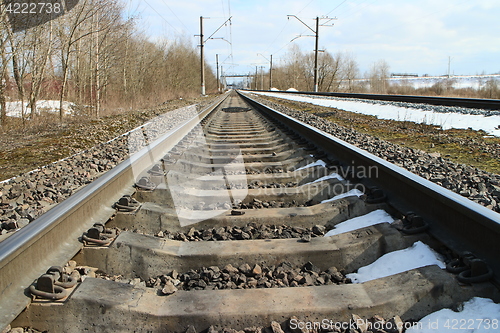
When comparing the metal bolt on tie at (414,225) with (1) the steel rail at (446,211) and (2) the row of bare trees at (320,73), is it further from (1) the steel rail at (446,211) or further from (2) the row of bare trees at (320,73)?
(2) the row of bare trees at (320,73)

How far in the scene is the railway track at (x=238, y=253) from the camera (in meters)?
1.59

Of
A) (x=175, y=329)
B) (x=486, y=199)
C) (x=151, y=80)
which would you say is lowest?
(x=175, y=329)

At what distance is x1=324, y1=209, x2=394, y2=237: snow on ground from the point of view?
248 cm

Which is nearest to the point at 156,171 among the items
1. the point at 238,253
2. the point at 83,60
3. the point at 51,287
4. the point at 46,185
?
the point at 46,185

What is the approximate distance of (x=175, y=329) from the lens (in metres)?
1.57

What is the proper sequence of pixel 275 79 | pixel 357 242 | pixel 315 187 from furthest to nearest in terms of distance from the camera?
pixel 275 79, pixel 315 187, pixel 357 242

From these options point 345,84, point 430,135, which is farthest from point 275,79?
point 430,135

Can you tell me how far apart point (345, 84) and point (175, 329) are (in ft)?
→ 324

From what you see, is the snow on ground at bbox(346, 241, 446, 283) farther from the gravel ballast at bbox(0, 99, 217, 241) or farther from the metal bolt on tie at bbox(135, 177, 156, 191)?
the gravel ballast at bbox(0, 99, 217, 241)

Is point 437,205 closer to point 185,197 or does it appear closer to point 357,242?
point 357,242

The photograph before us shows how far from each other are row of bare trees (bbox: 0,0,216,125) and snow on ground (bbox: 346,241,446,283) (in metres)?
12.1

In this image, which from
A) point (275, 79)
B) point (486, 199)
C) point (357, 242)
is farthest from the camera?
point (275, 79)
